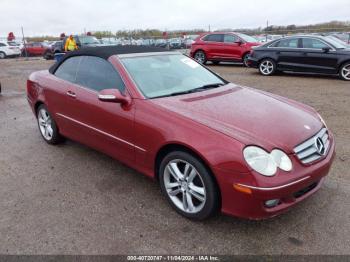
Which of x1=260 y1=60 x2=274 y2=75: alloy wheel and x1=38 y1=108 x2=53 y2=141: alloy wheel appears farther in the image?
x1=260 y1=60 x2=274 y2=75: alloy wheel

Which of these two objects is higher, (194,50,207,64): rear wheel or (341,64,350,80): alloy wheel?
(194,50,207,64): rear wheel

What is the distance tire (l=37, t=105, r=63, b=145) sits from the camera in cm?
486

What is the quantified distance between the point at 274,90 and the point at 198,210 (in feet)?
22.2

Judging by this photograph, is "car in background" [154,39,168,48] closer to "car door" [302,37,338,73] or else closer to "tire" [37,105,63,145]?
"car door" [302,37,338,73]

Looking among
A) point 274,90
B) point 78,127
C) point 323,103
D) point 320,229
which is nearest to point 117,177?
point 78,127

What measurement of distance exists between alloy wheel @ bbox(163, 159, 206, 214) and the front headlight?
1.61 ft

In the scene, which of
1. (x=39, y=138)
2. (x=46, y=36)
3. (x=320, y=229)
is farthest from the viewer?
(x=46, y=36)

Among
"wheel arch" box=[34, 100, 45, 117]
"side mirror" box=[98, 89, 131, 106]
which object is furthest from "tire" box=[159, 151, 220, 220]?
"wheel arch" box=[34, 100, 45, 117]

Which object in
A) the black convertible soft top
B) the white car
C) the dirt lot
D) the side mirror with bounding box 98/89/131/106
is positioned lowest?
the dirt lot

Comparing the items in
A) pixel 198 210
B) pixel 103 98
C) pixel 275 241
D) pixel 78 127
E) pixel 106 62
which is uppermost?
pixel 106 62

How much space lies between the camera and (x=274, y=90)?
8.98m

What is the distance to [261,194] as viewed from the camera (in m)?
2.52

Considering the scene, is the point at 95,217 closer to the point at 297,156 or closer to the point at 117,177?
the point at 117,177

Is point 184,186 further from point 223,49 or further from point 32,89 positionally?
point 223,49
